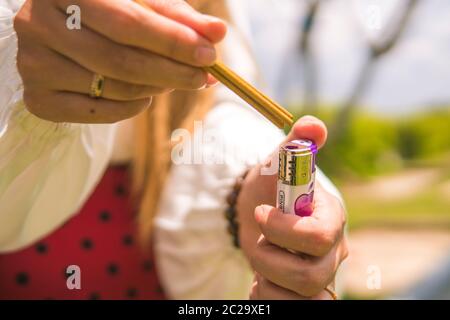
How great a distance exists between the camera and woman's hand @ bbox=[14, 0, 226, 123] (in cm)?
32

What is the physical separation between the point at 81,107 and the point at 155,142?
0.99 ft

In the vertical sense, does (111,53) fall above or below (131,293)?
above

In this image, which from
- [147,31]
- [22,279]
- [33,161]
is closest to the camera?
[147,31]

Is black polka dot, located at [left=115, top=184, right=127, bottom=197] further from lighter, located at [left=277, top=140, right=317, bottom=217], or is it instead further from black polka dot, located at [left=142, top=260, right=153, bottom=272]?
lighter, located at [left=277, top=140, right=317, bottom=217]

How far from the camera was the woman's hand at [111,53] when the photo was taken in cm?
32

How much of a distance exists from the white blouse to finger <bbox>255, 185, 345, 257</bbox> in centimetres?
12

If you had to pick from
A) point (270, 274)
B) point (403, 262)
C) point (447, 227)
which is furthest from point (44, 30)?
point (447, 227)

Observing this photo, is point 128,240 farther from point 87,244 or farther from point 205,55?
point 205,55

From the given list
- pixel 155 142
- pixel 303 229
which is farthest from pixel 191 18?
pixel 155 142

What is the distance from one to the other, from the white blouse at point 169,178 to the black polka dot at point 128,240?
30mm

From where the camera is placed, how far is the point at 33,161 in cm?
46

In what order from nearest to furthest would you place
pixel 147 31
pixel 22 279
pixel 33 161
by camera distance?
1. pixel 147 31
2. pixel 33 161
3. pixel 22 279
